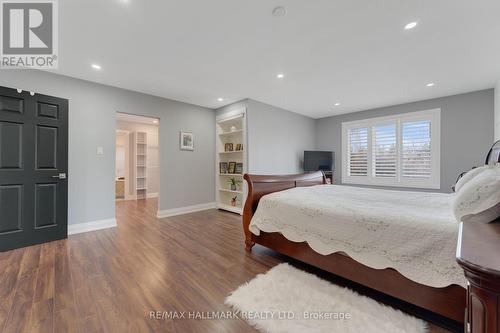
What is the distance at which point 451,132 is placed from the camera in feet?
13.4

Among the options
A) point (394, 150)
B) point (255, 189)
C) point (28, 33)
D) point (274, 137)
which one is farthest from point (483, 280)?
point (394, 150)

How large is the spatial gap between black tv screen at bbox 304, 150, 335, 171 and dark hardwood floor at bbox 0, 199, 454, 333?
3.14 meters

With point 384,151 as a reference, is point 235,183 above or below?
below

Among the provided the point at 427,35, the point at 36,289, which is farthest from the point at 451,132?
the point at 36,289

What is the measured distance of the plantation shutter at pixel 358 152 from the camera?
5.24 metres

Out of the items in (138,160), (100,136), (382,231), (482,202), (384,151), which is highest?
(100,136)

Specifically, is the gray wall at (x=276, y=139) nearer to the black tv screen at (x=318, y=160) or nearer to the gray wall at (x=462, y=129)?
the black tv screen at (x=318, y=160)

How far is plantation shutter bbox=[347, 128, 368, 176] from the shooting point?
5.24 meters

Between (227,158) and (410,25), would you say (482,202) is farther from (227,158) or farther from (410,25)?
(227,158)

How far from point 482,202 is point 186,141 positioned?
14.8 ft

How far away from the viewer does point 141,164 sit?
22.6 feet

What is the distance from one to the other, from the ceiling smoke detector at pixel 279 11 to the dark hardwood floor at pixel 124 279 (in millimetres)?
2473

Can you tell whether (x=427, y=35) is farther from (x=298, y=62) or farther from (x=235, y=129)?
(x=235, y=129)

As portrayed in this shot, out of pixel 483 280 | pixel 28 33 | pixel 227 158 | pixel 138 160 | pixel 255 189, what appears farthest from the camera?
pixel 138 160
